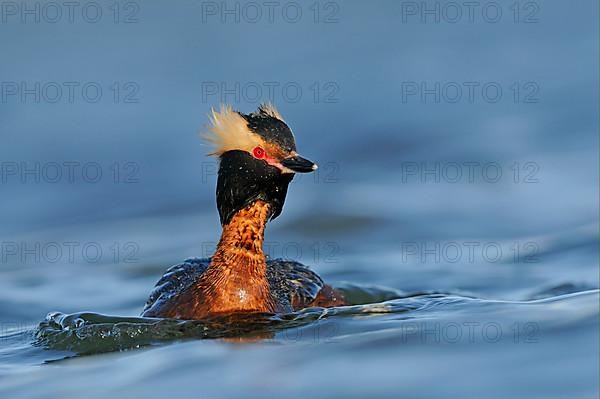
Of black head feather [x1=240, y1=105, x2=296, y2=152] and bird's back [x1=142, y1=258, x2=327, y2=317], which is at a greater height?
black head feather [x1=240, y1=105, x2=296, y2=152]

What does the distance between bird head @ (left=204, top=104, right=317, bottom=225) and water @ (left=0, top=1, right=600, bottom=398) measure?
0.99 meters

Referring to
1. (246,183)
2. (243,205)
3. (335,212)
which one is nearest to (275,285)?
(243,205)

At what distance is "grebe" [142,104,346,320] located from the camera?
36.7 ft

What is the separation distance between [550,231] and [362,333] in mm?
5540

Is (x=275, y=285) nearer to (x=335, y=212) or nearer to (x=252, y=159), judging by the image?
(x=252, y=159)

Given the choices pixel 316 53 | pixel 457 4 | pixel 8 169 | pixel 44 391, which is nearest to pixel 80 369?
pixel 44 391

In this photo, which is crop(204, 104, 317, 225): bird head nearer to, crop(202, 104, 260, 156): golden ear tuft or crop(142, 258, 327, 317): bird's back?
crop(202, 104, 260, 156): golden ear tuft

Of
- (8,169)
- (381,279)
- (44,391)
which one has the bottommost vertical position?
(44,391)

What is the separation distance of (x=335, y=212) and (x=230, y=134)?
18.8 feet

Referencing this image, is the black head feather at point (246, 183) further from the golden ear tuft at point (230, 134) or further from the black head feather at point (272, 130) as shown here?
the black head feather at point (272, 130)

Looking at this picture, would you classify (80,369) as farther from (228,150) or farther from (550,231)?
(550,231)

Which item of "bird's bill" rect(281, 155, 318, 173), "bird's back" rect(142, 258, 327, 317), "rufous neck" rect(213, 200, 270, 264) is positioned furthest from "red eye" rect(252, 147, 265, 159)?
"bird's back" rect(142, 258, 327, 317)

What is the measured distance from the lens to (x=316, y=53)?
22094 millimetres

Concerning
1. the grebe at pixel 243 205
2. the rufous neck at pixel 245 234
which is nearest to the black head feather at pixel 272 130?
the grebe at pixel 243 205
